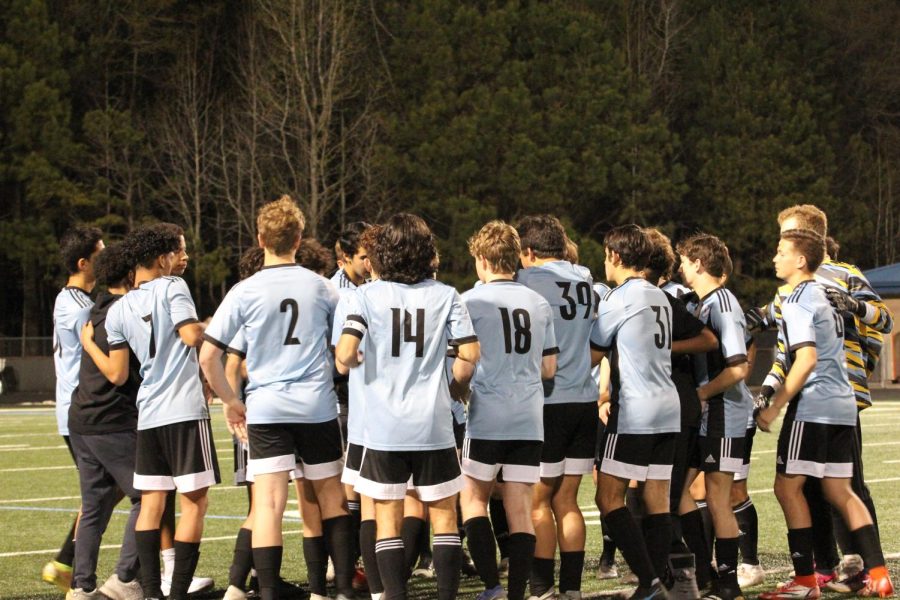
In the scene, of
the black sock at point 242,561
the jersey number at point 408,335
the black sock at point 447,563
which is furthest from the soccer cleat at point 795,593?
the black sock at point 242,561


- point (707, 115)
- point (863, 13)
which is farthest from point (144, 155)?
point (863, 13)

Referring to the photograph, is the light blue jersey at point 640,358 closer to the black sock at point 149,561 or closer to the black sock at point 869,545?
the black sock at point 869,545

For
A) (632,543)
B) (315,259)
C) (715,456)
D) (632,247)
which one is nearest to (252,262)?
(315,259)

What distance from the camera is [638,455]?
7367 millimetres

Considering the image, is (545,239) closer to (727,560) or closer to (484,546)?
(484,546)

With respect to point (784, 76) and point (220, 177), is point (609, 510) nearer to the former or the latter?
point (220, 177)

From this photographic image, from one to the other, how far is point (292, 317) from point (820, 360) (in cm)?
299

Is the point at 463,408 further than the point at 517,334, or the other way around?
the point at 463,408

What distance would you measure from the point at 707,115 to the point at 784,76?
3.25 metres

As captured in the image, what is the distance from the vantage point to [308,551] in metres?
7.40

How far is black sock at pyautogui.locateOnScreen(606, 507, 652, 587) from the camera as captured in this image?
734 centimetres

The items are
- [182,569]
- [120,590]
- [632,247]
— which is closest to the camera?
[182,569]

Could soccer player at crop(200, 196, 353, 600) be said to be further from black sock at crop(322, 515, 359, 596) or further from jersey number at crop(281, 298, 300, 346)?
black sock at crop(322, 515, 359, 596)

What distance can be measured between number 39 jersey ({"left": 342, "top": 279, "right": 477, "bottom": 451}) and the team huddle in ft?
0.04
